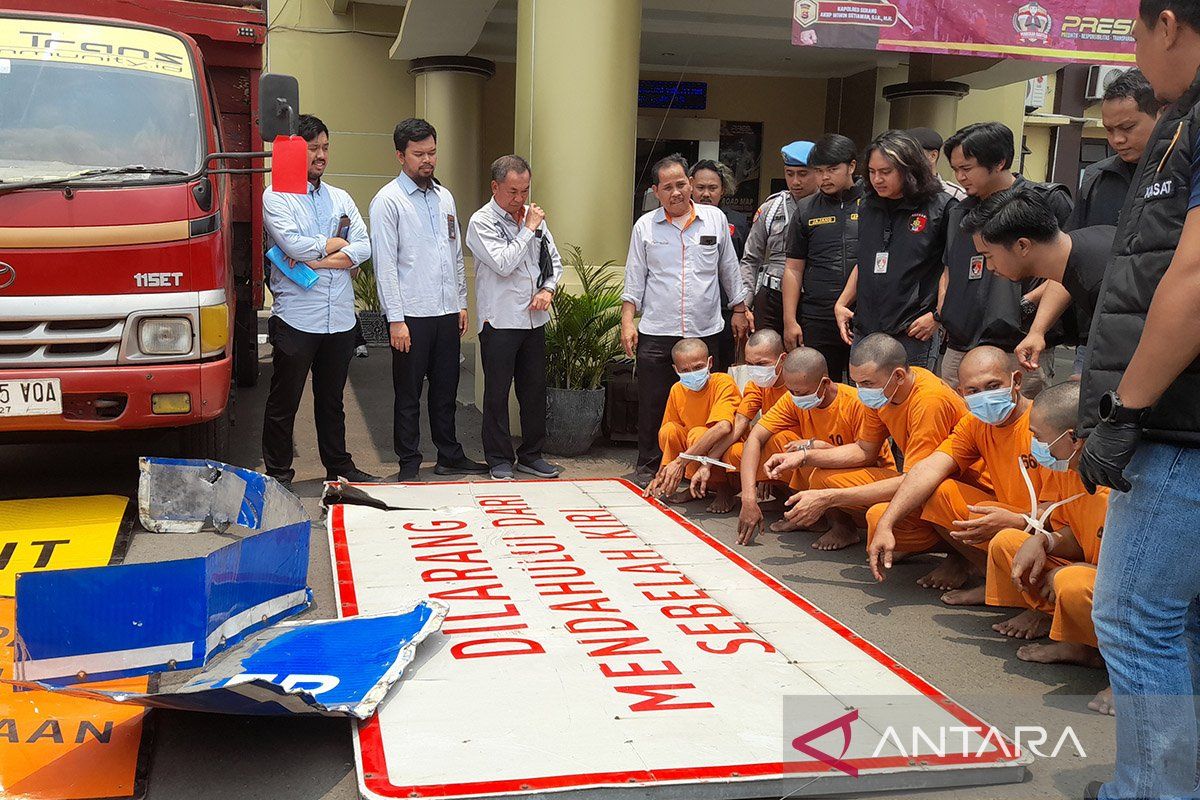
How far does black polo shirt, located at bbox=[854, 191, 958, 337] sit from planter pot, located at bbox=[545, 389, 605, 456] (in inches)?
84.5

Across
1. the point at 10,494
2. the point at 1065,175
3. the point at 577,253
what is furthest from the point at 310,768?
the point at 1065,175

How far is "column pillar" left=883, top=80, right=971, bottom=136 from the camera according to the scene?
1212cm

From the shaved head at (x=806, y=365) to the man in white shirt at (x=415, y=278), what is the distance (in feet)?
7.57

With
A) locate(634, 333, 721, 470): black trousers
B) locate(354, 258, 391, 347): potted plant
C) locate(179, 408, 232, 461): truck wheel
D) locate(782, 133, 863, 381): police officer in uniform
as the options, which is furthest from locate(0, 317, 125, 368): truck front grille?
locate(354, 258, 391, 347): potted plant

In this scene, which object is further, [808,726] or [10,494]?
[10,494]

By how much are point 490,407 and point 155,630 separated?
3.70m

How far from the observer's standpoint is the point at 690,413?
629 centimetres

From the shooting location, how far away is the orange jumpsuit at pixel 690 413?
6141 millimetres

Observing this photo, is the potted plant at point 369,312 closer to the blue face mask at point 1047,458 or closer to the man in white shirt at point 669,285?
the man in white shirt at point 669,285

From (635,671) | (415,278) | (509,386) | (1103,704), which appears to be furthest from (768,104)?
(635,671)

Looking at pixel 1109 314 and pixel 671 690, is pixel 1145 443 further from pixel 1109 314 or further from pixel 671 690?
pixel 671 690

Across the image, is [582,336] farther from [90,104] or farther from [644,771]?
[644,771]

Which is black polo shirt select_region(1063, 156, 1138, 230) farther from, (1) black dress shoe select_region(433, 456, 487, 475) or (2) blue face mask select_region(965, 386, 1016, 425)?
(1) black dress shoe select_region(433, 456, 487, 475)

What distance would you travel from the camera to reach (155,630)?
335cm
